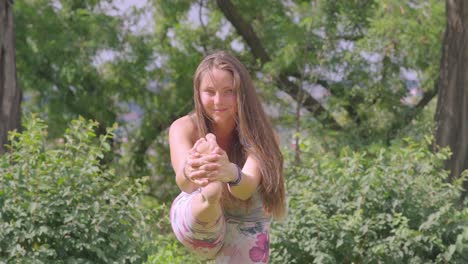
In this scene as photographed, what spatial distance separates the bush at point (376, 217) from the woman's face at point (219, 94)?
6.93ft

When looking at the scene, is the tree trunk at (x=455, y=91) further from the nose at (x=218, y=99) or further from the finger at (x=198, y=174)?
the finger at (x=198, y=174)

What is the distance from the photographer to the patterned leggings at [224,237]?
125 inches

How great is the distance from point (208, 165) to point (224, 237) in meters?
0.46

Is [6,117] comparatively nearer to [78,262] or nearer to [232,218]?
[78,262]

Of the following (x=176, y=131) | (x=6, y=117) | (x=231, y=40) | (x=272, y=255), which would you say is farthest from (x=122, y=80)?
(x=176, y=131)

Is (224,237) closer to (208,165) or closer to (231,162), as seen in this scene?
(231,162)

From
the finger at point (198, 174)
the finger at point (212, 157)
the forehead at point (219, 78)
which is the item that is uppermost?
the forehead at point (219, 78)

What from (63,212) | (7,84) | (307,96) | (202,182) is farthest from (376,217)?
(307,96)

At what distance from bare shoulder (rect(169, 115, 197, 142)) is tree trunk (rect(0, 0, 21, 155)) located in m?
3.43

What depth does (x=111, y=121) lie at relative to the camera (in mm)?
10250

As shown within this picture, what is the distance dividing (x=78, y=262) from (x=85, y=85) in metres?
5.62

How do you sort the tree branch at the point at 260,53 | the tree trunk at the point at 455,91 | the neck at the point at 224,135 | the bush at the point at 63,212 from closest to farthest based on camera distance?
the neck at the point at 224,135
the bush at the point at 63,212
the tree trunk at the point at 455,91
the tree branch at the point at 260,53

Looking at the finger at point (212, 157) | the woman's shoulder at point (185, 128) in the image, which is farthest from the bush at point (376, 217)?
the finger at point (212, 157)

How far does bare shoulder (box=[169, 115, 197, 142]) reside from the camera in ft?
11.0
